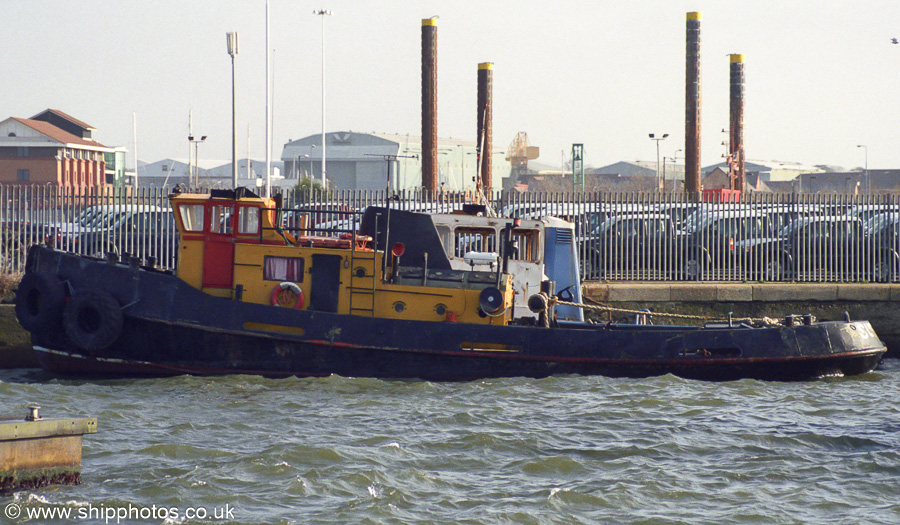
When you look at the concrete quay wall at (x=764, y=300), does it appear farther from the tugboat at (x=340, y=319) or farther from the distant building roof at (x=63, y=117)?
the distant building roof at (x=63, y=117)

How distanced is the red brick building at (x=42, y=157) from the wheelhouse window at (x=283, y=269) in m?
38.7

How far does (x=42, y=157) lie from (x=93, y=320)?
42.1 meters

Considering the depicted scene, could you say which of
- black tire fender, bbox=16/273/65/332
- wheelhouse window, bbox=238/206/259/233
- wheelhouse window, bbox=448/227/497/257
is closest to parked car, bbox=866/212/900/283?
wheelhouse window, bbox=448/227/497/257

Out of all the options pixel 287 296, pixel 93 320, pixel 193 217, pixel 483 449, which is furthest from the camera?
pixel 193 217

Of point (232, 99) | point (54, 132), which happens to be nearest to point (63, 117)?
point (54, 132)

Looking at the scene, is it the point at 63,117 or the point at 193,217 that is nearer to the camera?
the point at 193,217

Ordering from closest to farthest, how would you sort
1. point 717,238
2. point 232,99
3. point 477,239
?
1. point 477,239
2. point 717,238
3. point 232,99

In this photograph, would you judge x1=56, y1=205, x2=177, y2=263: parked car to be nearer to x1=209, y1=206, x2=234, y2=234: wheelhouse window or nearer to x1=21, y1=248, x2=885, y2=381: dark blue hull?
x1=21, y1=248, x2=885, y2=381: dark blue hull

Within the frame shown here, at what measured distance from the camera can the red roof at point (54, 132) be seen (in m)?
51.9

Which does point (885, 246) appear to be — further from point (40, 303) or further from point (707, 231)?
point (40, 303)

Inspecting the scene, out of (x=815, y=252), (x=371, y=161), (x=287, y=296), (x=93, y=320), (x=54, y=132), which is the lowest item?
(x=93, y=320)

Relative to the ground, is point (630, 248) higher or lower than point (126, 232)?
lower

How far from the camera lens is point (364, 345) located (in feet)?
42.2

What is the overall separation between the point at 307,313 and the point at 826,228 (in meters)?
11.2
